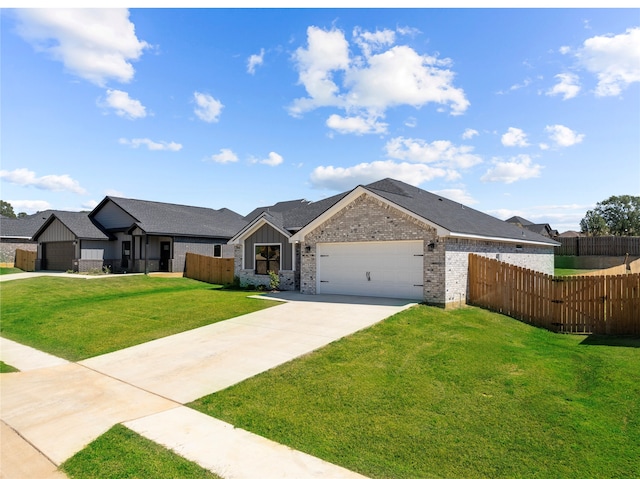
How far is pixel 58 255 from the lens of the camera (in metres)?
31.8

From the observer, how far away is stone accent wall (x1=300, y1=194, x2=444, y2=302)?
45.0 ft

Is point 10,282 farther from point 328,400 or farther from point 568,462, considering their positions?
point 568,462

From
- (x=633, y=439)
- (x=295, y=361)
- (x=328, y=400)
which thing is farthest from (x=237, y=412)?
(x=633, y=439)

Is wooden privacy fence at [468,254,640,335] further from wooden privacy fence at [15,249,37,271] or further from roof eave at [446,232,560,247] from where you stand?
wooden privacy fence at [15,249,37,271]

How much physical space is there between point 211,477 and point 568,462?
13.3 ft

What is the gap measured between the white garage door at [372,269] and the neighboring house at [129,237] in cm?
1507

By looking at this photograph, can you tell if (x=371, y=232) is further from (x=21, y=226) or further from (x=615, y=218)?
Answer: (x=615, y=218)

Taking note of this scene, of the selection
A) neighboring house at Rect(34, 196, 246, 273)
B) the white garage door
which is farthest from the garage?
the white garage door

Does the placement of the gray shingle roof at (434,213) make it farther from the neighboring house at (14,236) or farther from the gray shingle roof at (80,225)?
the neighboring house at (14,236)

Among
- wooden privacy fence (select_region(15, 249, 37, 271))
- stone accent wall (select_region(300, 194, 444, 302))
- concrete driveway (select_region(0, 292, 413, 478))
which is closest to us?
concrete driveway (select_region(0, 292, 413, 478))

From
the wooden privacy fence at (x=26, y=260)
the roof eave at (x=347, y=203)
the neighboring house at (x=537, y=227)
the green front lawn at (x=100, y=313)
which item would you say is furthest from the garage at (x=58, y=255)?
the neighboring house at (x=537, y=227)

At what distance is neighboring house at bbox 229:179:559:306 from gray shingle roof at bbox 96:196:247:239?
33.6 ft

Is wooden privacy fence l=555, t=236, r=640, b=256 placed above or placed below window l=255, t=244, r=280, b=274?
above

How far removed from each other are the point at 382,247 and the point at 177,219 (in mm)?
20454
